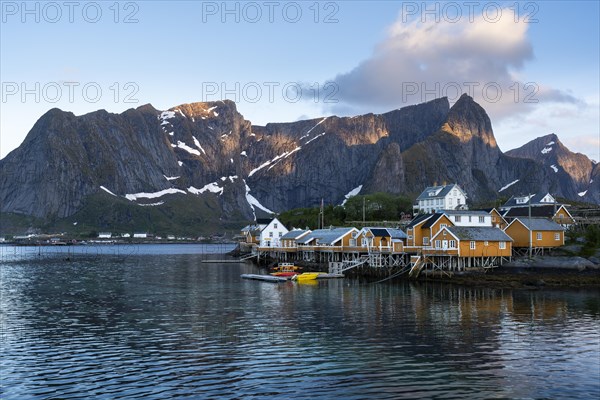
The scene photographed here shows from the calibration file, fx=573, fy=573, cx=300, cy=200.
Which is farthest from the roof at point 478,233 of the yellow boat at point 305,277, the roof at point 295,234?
the roof at point 295,234

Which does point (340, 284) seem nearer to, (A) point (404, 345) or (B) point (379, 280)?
(B) point (379, 280)

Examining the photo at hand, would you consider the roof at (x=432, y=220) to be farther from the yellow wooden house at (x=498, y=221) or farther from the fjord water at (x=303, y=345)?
the fjord water at (x=303, y=345)

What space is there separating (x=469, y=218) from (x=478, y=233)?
29.8 feet

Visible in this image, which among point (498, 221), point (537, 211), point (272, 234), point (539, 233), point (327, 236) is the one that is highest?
point (537, 211)

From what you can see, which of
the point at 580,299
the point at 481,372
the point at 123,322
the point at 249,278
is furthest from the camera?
the point at 249,278

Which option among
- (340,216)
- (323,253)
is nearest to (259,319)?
(323,253)

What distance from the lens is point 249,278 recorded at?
8462cm

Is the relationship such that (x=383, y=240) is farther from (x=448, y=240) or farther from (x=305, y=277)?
(x=305, y=277)

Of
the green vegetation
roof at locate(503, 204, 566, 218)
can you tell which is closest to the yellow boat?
roof at locate(503, 204, 566, 218)

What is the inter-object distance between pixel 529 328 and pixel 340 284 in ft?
115

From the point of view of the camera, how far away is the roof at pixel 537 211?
3760 inches

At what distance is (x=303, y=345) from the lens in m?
34.9

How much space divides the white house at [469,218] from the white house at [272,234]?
54534 mm

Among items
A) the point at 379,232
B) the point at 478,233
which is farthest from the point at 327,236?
the point at 478,233
